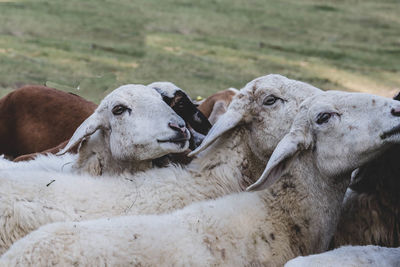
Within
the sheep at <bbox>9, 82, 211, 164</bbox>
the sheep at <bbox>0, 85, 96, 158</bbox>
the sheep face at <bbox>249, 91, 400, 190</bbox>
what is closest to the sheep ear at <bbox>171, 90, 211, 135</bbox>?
the sheep at <bbox>9, 82, 211, 164</bbox>

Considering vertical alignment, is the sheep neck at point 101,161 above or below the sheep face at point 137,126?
below

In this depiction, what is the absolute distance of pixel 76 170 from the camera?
458 cm

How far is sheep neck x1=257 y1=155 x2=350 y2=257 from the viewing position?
3.68 meters

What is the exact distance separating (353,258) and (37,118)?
3.65m

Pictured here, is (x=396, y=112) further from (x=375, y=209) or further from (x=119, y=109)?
(x=119, y=109)

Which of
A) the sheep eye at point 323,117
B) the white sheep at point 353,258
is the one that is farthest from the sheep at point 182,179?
the white sheep at point 353,258

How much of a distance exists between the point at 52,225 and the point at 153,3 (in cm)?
1428

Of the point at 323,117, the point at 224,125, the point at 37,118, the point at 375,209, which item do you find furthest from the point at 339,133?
the point at 37,118

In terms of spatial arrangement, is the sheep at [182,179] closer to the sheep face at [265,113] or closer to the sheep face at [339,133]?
the sheep face at [265,113]

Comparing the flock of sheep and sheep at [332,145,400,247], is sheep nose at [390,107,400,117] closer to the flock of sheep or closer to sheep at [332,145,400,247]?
the flock of sheep

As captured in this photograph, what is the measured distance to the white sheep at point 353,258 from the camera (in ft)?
10.5

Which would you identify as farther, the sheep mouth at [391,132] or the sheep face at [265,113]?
the sheep face at [265,113]

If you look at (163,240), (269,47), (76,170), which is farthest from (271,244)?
(269,47)

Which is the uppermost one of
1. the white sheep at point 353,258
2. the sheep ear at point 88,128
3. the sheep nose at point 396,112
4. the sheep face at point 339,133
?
the sheep nose at point 396,112
